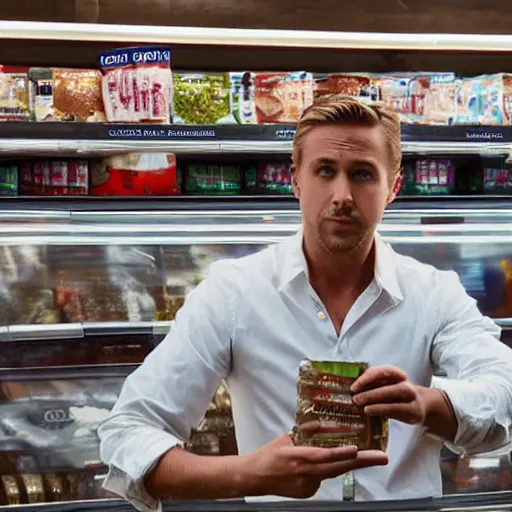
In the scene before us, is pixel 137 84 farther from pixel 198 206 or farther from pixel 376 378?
pixel 376 378

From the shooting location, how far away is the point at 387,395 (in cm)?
143

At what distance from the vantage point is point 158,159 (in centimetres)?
263

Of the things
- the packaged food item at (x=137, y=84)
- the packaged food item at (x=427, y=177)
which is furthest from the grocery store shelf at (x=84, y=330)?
the packaged food item at (x=427, y=177)

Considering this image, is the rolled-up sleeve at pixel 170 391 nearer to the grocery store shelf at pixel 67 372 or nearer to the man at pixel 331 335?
the man at pixel 331 335

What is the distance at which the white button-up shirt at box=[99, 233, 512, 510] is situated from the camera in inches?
65.6

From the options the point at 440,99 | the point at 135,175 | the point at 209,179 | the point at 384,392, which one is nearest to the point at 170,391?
the point at 384,392

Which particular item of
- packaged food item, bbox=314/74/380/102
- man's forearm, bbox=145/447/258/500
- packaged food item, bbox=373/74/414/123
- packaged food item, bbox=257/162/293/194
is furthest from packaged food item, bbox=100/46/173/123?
man's forearm, bbox=145/447/258/500

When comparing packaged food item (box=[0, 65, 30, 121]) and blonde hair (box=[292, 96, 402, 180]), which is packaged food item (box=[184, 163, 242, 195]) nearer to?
packaged food item (box=[0, 65, 30, 121])

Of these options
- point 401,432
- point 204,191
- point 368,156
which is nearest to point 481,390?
point 401,432

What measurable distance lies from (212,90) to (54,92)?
0.46 meters

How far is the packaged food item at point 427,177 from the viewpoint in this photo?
113 inches

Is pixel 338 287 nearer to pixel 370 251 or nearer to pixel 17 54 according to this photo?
pixel 370 251

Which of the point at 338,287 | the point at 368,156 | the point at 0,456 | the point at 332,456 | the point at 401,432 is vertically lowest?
the point at 0,456

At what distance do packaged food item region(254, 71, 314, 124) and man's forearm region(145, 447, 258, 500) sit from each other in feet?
4.45
